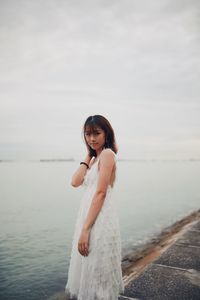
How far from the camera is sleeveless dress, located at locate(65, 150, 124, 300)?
260 cm

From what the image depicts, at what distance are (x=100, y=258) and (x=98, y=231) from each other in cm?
22

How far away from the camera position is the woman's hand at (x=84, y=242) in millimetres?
2547

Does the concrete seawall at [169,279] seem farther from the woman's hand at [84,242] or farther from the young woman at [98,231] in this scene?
the woman's hand at [84,242]

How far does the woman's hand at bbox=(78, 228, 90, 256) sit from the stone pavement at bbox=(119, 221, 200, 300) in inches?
65.7

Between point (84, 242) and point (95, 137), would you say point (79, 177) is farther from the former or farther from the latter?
point (84, 242)

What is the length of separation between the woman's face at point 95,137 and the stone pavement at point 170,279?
2.17 m

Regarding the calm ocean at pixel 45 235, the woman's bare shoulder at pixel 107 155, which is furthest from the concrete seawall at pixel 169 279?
the calm ocean at pixel 45 235

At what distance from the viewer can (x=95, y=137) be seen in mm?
2768

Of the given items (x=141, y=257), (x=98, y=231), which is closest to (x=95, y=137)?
(x=98, y=231)

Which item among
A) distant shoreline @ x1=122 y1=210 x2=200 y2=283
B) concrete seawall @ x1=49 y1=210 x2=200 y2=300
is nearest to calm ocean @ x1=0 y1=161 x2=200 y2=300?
distant shoreline @ x1=122 y1=210 x2=200 y2=283

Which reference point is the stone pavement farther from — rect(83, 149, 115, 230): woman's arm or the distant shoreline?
rect(83, 149, 115, 230): woman's arm

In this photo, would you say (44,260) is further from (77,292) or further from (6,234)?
(77,292)

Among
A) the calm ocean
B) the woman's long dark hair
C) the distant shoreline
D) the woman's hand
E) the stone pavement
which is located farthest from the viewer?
the calm ocean

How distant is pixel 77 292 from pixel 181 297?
1.74 meters
